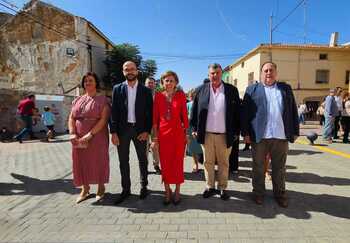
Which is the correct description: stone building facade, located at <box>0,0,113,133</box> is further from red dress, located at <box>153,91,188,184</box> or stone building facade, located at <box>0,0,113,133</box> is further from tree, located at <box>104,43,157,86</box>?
red dress, located at <box>153,91,188,184</box>

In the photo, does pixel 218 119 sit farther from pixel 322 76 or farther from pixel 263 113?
pixel 322 76

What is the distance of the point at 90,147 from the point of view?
3625 millimetres

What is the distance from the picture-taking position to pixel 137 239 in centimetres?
270

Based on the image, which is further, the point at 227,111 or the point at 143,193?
the point at 143,193

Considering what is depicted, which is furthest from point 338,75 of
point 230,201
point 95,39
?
point 230,201

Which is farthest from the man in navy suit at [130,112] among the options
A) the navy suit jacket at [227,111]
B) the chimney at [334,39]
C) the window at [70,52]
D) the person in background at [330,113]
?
the chimney at [334,39]

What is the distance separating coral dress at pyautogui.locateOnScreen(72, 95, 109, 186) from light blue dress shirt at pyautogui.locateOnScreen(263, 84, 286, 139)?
7.40ft

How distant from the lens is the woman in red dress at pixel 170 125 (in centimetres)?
347

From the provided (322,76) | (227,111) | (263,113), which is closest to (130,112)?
(227,111)

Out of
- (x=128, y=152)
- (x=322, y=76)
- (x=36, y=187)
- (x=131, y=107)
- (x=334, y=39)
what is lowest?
(x=36, y=187)

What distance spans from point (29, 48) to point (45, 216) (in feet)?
72.4

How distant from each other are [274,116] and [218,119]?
2.42ft

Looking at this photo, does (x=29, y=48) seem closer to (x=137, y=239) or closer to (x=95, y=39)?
(x=95, y=39)

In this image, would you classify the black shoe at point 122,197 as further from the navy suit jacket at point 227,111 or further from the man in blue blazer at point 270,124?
the man in blue blazer at point 270,124
